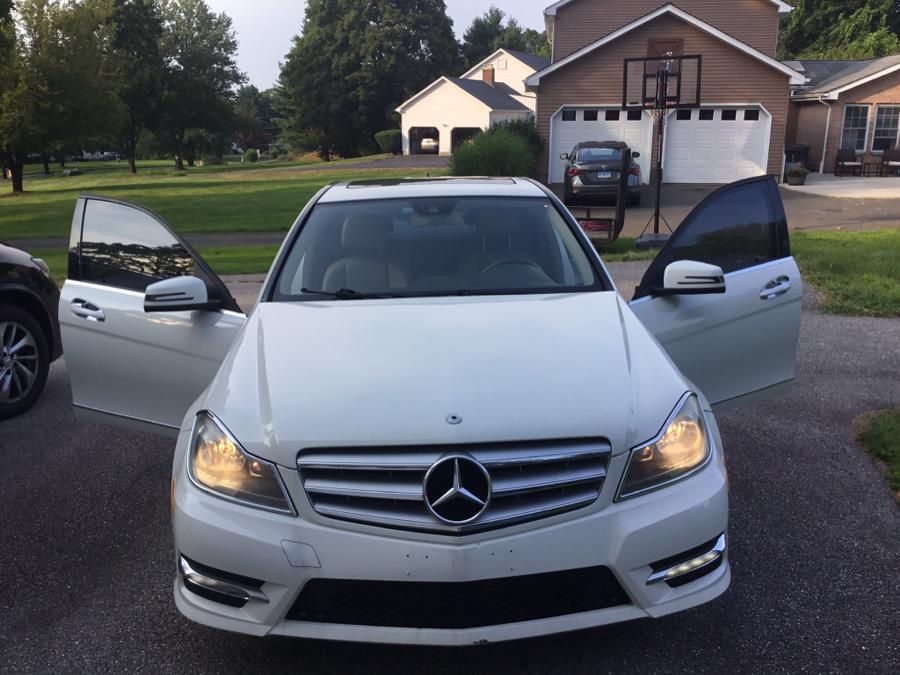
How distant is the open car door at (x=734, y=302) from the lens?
4.08 metres

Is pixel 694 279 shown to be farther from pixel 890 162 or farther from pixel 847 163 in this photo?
pixel 847 163

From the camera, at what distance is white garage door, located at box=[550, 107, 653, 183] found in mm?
27328

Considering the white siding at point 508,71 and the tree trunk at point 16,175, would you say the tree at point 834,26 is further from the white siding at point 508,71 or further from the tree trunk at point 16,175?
the tree trunk at point 16,175

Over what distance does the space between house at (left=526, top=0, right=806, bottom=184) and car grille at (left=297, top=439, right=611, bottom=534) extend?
25529mm

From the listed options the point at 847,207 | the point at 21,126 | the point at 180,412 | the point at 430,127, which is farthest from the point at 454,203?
the point at 430,127

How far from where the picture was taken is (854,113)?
2994 centimetres

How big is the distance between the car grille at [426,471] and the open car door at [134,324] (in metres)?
1.50

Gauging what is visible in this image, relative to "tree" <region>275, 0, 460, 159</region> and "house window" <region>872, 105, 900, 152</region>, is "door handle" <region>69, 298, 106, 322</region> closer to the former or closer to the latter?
"house window" <region>872, 105, 900, 152</region>

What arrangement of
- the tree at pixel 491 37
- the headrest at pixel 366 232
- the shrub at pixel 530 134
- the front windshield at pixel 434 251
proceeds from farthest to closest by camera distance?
the tree at pixel 491 37 → the shrub at pixel 530 134 → the headrest at pixel 366 232 → the front windshield at pixel 434 251

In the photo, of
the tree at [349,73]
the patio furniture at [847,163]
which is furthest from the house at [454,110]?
the patio furniture at [847,163]

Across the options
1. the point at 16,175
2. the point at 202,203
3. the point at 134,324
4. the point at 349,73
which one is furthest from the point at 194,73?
the point at 134,324

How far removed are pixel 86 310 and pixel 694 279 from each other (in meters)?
3.04

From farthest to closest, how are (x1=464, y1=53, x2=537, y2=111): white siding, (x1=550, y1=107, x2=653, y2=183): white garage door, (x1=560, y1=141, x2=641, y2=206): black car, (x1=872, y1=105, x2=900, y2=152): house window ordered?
(x1=464, y1=53, x2=537, y2=111): white siding → (x1=872, y1=105, x2=900, y2=152): house window → (x1=550, y1=107, x2=653, y2=183): white garage door → (x1=560, y1=141, x2=641, y2=206): black car

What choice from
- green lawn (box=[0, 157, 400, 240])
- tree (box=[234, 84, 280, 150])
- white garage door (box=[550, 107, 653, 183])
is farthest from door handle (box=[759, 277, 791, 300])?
tree (box=[234, 84, 280, 150])
